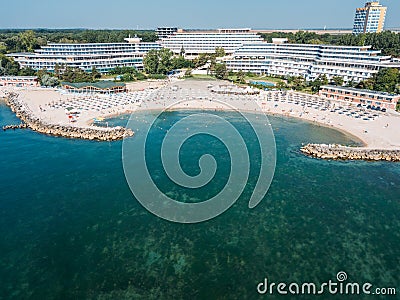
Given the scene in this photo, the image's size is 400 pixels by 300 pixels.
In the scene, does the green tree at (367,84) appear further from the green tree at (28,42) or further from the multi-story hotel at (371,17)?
the multi-story hotel at (371,17)

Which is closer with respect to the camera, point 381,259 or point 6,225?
point 381,259

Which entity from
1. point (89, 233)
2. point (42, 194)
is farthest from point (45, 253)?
point (42, 194)

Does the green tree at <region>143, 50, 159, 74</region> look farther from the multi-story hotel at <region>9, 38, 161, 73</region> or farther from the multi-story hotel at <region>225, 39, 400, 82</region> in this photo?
the multi-story hotel at <region>225, 39, 400, 82</region>

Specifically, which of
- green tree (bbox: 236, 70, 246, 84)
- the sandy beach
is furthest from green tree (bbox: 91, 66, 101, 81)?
green tree (bbox: 236, 70, 246, 84)

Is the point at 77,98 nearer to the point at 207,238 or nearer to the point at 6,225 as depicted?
the point at 6,225

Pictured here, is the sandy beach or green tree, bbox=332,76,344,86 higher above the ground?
green tree, bbox=332,76,344,86

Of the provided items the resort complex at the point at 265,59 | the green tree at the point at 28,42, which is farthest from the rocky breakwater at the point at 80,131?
the green tree at the point at 28,42
